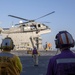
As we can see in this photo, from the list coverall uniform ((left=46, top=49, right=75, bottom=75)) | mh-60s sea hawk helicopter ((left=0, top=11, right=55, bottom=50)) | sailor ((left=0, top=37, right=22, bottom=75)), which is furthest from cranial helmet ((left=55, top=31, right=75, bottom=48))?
mh-60s sea hawk helicopter ((left=0, top=11, right=55, bottom=50))

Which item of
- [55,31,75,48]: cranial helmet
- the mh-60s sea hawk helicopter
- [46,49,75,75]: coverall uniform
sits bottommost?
[46,49,75,75]: coverall uniform

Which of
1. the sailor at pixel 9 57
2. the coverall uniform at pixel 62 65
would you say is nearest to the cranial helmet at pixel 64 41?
the coverall uniform at pixel 62 65

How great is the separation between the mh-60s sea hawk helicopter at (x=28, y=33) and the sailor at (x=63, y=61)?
288 feet

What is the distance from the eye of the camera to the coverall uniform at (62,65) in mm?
4133

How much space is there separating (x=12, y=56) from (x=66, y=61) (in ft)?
4.88

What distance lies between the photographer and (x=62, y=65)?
4180mm

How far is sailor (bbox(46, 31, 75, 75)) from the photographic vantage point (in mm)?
4141

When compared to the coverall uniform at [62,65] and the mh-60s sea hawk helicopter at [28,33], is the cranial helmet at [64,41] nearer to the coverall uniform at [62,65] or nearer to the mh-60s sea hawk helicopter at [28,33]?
the coverall uniform at [62,65]

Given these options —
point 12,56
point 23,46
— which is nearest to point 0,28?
point 23,46

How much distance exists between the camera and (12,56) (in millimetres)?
5391

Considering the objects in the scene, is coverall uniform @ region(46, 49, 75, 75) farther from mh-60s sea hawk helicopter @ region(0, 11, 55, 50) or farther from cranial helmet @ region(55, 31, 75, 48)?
mh-60s sea hawk helicopter @ region(0, 11, 55, 50)

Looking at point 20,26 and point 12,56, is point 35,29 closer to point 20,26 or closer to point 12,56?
point 20,26

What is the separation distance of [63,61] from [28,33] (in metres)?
91.6

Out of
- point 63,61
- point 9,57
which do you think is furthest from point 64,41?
point 9,57
